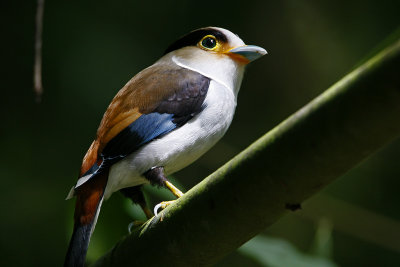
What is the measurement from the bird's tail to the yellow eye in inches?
39.1

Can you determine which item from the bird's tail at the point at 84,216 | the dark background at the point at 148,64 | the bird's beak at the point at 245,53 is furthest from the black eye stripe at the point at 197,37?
the dark background at the point at 148,64

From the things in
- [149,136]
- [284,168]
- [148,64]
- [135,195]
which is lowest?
[135,195]

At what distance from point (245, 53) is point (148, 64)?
216 centimetres

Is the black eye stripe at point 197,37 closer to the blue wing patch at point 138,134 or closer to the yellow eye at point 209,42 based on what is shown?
the yellow eye at point 209,42

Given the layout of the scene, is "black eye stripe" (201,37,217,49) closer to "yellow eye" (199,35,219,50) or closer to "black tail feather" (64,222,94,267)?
"yellow eye" (199,35,219,50)

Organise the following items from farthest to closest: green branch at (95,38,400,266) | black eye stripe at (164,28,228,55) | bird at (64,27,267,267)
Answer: black eye stripe at (164,28,228,55)
bird at (64,27,267,267)
green branch at (95,38,400,266)

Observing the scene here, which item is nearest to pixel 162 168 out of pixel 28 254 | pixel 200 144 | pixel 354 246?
pixel 200 144

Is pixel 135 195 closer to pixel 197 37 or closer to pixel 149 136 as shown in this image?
pixel 149 136

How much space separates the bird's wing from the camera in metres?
2.59

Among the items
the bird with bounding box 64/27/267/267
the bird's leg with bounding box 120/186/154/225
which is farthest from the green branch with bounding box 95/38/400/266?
the bird's leg with bounding box 120/186/154/225

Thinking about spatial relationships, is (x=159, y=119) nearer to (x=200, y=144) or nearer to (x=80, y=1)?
(x=200, y=144)

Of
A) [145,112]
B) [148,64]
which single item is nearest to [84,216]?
[145,112]

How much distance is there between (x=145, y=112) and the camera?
2.70m

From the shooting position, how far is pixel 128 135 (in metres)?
2.61
